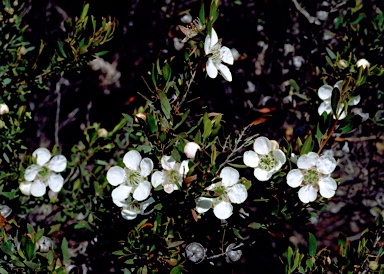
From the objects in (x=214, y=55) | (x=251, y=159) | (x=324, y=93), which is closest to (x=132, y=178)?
(x=251, y=159)

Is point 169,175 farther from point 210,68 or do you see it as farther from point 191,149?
point 210,68

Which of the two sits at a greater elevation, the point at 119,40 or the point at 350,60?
the point at 350,60

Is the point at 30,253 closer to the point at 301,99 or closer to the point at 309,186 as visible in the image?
the point at 309,186

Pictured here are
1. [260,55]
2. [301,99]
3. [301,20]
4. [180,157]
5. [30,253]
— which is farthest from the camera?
[260,55]

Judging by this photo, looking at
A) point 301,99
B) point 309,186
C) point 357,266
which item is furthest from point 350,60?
point 357,266

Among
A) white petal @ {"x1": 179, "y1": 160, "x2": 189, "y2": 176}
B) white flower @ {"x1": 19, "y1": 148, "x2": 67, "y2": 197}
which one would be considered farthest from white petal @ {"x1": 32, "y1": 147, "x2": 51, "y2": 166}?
white petal @ {"x1": 179, "y1": 160, "x2": 189, "y2": 176}

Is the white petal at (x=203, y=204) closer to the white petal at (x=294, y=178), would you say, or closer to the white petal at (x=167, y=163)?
the white petal at (x=167, y=163)
